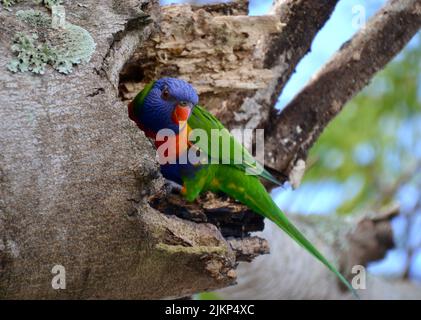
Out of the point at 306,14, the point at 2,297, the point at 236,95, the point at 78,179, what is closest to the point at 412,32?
the point at 306,14

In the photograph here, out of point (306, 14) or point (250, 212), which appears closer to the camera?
point (250, 212)

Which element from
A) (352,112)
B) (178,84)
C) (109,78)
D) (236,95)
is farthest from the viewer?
(352,112)

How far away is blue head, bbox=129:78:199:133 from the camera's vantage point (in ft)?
9.32

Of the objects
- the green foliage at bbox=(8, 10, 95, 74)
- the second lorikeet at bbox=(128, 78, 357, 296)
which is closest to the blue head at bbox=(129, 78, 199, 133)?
the second lorikeet at bbox=(128, 78, 357, 296)

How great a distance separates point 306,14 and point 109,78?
4.30 feet

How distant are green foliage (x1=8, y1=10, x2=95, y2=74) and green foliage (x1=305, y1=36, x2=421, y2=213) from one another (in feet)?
10.5

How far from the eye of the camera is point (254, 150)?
3244 millimetres

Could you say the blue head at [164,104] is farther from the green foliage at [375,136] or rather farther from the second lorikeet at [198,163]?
the green foliage at [375,136]

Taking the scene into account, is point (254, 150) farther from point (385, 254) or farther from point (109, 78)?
point (385, 254)

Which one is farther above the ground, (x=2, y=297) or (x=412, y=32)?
(x=412, y=32)

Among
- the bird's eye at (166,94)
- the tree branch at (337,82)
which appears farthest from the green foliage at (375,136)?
the bird's eye at (166,94)

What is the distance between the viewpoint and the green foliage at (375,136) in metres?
5.17

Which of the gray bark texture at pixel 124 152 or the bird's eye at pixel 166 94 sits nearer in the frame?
the gray bark texture at pixel 124 152

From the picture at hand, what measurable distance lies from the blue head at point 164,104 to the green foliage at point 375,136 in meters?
2.37
